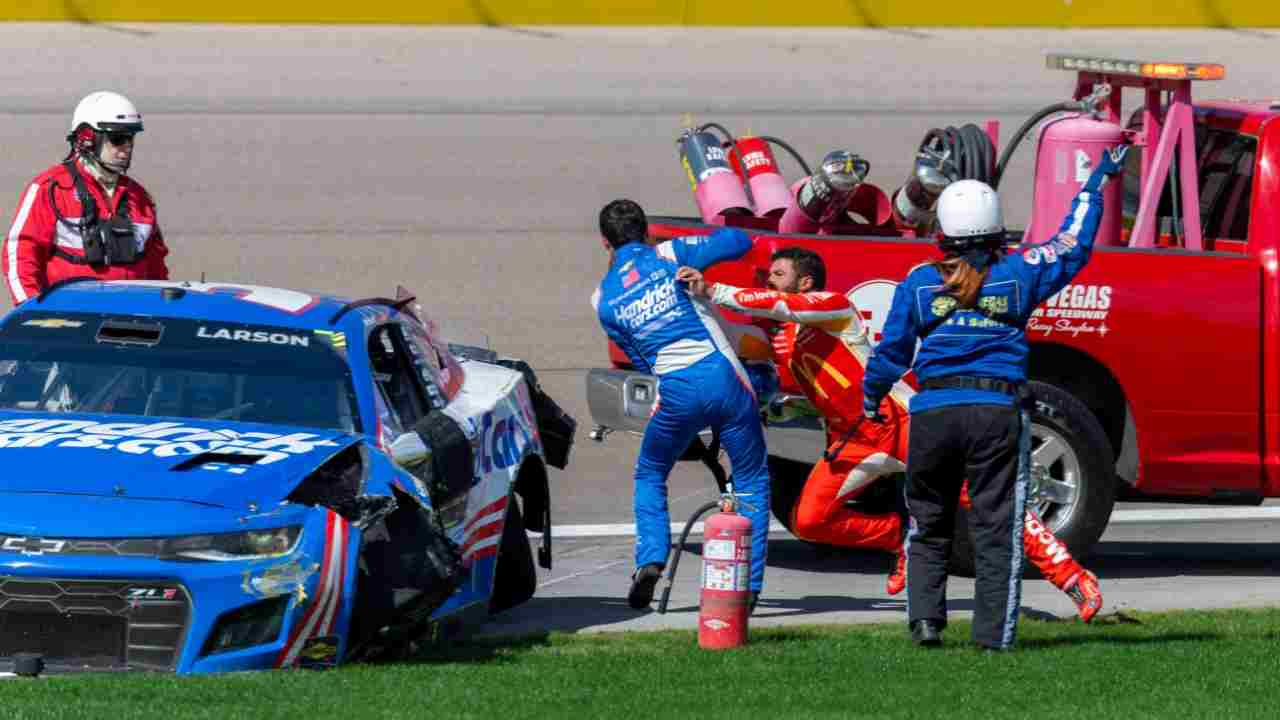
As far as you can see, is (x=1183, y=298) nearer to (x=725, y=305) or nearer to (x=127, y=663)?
(x=725, y=305)

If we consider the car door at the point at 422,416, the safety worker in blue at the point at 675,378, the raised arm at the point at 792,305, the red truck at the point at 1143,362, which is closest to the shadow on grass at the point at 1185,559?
the red truck at the point at 1143,362

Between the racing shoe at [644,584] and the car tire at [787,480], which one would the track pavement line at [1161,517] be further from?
the racing shoe at [644,584]

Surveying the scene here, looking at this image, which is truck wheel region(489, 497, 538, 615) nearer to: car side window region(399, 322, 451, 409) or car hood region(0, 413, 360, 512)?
car side window region(399, 322, 451, 409)

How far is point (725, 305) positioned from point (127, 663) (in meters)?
3.06

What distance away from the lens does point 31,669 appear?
7383 millimetres

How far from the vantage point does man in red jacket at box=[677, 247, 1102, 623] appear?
9.68 m

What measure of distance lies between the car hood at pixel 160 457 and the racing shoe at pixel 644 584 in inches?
62.2

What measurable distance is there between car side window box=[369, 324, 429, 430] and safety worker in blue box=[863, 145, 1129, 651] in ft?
5.76

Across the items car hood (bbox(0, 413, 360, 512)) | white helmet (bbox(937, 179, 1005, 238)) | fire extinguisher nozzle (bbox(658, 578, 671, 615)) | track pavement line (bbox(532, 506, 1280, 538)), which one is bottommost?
track pavement line (bbox(532, 506, 1280, 538))

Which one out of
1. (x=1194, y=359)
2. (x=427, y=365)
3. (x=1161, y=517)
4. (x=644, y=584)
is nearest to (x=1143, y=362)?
(x=1194, y=359)

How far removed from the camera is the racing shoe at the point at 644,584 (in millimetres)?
9445

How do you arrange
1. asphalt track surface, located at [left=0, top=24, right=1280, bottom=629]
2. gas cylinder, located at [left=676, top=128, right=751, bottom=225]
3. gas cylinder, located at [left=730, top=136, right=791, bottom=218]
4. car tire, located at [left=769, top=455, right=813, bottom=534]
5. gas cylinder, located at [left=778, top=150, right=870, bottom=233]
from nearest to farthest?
car tire, located at [left=769, top=455, right=813, bottom=534] → gas cylinder, located at [left=778, top=150, right=870, bottom=233] → gas cylinder, located at [left=676, top=128, right=751, bottom=225] → gas cylinder, located at [left=730, top=136, right=791, bottom=218] → asphalt track surface, located at [left=0, top=24, right=1280, bottom=629]

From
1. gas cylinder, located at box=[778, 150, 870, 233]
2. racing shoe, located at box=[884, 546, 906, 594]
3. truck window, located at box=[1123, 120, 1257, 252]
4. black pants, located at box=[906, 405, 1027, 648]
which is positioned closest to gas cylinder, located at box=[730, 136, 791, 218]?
gas cylinder, located at box=[778, 150, 870, 233]

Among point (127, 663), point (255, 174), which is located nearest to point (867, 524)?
point (127, 663)
